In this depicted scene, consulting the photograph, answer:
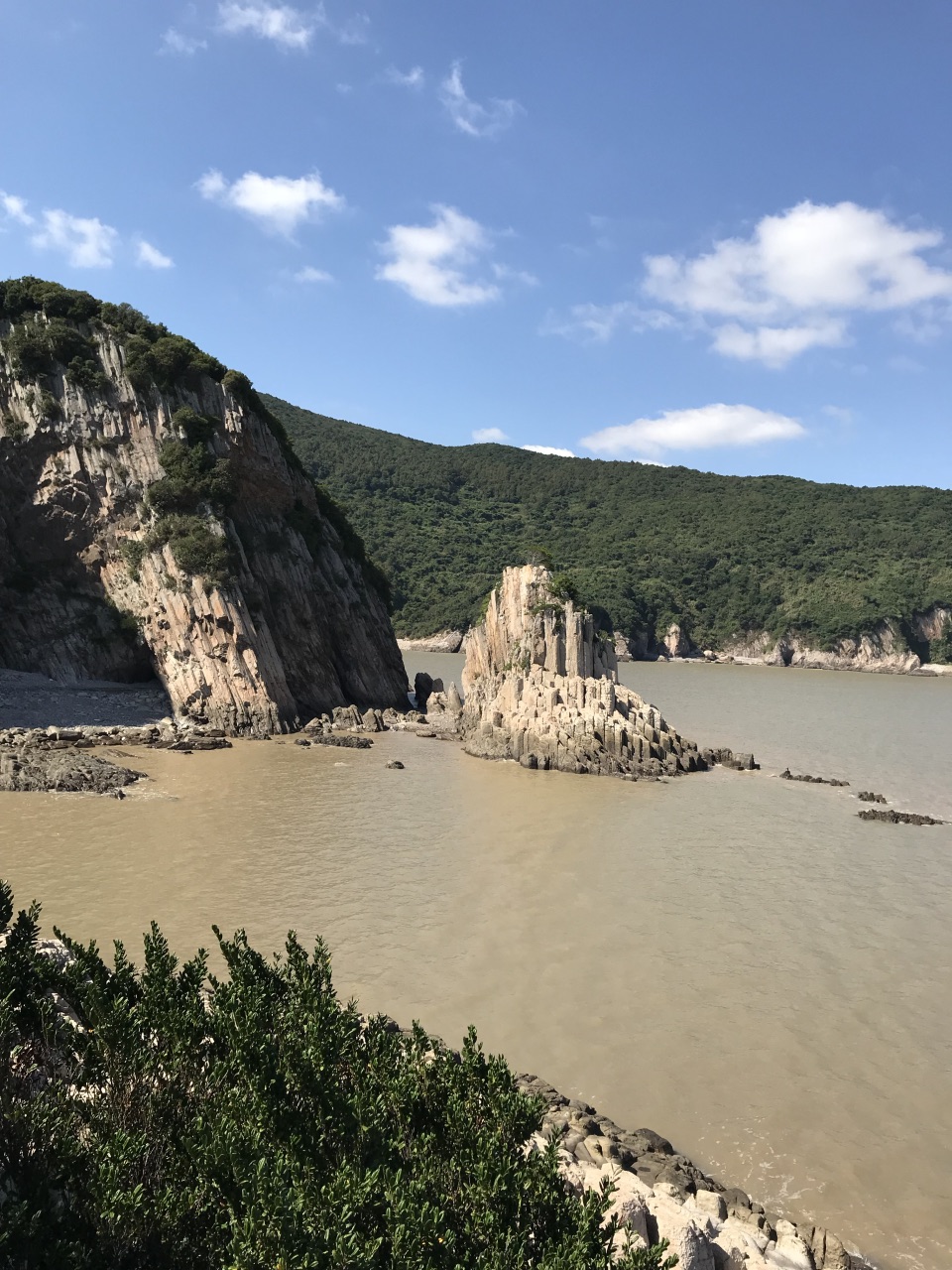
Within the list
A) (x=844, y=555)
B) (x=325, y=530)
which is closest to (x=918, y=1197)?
(x=325, y=530)

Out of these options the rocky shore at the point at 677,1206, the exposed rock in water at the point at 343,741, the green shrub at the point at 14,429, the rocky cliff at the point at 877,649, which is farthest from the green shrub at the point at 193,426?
the rocky cliff at the point at 877,649

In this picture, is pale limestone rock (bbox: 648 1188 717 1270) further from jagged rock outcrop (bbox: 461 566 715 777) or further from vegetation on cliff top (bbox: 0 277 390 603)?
vegetation on cliff top (bbox: 0 277 390 603)

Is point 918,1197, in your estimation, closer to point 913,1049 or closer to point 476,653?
point 913,1049

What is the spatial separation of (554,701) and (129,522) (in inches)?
894

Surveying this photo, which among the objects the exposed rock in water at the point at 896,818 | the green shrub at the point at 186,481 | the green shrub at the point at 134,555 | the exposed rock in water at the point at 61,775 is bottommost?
the exposed rock in water at the point at 896,818

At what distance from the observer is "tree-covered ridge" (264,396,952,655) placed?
10775 centimetres

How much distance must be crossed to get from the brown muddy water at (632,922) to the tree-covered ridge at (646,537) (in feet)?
241

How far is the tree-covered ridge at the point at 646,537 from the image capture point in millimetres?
107750

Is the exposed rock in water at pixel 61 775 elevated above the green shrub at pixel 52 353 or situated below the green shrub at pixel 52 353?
below

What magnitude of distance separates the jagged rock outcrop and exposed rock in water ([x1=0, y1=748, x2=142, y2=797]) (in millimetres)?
14492

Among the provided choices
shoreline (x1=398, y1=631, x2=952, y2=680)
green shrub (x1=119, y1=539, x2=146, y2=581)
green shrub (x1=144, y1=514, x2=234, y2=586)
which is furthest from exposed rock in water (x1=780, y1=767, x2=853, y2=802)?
shoreline (x1=398, y1=631, x2=952, y2=680)

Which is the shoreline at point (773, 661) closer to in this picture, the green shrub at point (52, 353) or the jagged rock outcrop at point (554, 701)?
the jagged rock outcrop at point (554, 701)

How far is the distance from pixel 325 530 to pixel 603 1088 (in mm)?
42042

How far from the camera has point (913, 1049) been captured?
11703 mm
